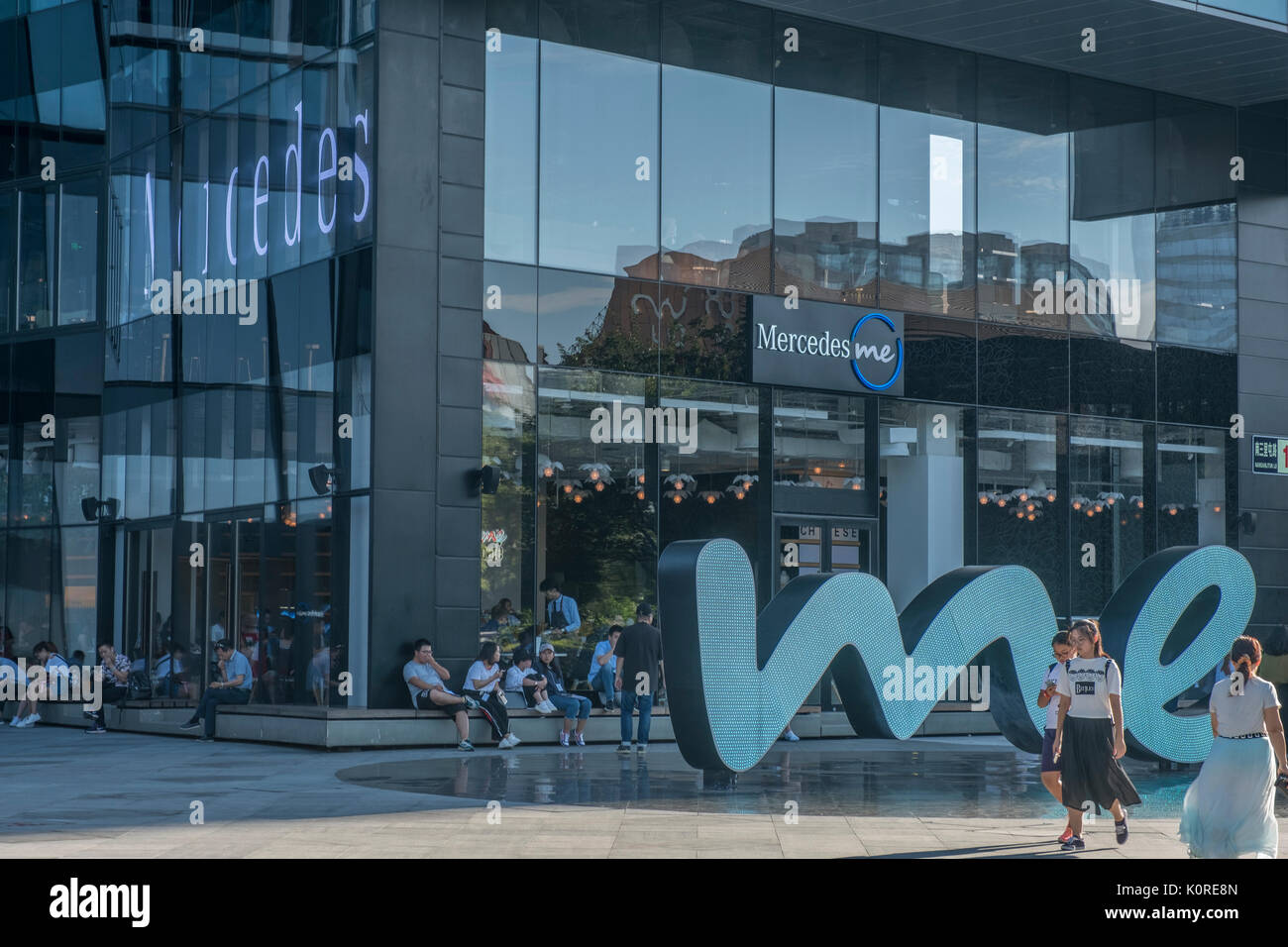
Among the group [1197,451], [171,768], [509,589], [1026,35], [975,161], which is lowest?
[171,768]

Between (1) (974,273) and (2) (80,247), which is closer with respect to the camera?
(1) (974,273)

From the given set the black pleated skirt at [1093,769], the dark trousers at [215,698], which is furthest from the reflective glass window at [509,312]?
the black pleated skirt at [1093,769]

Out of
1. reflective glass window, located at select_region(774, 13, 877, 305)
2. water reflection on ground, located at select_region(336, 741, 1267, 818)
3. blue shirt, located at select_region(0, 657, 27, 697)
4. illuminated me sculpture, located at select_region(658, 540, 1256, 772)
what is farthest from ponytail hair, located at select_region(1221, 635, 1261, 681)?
blue shirt, located at select_region(0, 657, 27, 697)

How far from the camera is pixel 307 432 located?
23.0 m

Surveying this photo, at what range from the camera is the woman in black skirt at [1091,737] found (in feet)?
38.8

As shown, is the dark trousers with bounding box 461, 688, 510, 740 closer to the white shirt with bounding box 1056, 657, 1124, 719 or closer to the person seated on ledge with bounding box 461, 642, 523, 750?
the person seated on ledge with bounding box 461, 642, 523, 750

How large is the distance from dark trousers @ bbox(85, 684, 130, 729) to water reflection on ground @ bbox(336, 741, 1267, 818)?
8896 mm

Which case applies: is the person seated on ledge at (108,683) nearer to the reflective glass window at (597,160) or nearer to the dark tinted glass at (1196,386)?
the reflective glass window at (597,160)

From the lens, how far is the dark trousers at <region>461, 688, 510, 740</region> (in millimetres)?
20969

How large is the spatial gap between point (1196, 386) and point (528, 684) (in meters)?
14.4

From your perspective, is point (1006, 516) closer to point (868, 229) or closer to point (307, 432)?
point (868, 229)

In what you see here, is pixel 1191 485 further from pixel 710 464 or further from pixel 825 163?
pixel 710 464
